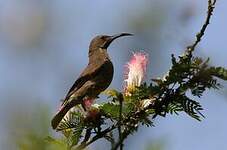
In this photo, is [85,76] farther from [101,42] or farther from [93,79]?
[101,42]

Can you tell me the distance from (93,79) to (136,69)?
1.01 m

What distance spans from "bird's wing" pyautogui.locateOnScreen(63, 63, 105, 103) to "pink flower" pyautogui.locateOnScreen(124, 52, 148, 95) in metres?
0.32

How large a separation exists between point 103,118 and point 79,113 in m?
0.13

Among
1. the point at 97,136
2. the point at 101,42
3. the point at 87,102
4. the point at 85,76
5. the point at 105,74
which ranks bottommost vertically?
the point at 97,136

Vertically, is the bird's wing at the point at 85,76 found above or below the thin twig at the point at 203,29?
above

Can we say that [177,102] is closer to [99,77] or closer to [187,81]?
[187,81]

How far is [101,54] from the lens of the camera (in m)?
3.78

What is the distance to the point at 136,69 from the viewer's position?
1.94 m

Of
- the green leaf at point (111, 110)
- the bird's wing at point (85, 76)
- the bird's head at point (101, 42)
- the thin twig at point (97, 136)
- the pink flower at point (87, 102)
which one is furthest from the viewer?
the bird's head at point (101, 42)

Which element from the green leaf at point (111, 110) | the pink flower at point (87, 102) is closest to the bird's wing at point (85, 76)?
Answer: the pink flower at point (87, 102)

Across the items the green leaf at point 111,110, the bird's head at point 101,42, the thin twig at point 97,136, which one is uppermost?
the bird's head at point 101,42

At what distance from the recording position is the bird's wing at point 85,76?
2.32 metres

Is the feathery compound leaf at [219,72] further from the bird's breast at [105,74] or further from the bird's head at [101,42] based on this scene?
the bird's head at [101,42]

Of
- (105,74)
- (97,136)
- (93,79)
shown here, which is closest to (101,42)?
(105,74)
